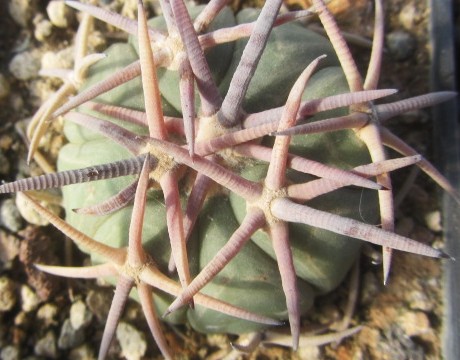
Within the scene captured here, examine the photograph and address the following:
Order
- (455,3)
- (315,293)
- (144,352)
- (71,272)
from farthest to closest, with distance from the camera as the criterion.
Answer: (455,3), (144,352), (315,293), (71,272)

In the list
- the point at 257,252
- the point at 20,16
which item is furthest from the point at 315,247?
the point at 20,16

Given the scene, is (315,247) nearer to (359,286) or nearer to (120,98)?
(359,286)

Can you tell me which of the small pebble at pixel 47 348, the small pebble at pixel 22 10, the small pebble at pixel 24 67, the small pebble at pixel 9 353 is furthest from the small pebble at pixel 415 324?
the small pebble at pixel 22 10

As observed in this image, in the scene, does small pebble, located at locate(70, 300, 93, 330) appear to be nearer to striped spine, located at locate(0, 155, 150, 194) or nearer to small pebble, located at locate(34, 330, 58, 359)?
small pebble, located at locate(34, 330, 58, 359)

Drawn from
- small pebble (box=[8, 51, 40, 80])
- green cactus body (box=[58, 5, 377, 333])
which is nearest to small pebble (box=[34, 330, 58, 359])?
green cactus body (box=[58, 5, 377, 333])

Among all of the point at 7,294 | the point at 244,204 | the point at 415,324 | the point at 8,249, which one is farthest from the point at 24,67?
the point at 415,324
